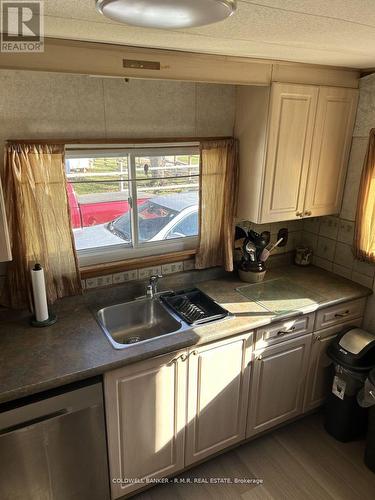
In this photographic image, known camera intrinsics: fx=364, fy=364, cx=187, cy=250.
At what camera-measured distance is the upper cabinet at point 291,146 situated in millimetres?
2059

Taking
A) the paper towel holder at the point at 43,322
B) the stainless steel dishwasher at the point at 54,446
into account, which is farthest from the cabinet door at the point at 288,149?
the stainless steel dishwasher at the point at 54,446

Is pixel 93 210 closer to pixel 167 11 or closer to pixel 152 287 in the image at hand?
pixel 152 287

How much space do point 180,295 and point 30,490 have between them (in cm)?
121

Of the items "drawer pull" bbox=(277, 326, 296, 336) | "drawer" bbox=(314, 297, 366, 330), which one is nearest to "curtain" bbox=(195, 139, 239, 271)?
"drawer pull" bbox=(277, 326, 296, 336)

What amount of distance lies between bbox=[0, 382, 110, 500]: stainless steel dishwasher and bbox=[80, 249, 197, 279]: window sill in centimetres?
68

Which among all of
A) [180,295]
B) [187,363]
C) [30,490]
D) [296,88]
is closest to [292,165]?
[296,88]

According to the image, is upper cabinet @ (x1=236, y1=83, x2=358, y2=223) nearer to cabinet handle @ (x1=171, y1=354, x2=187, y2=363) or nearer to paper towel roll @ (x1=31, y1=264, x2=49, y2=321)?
cabinet handle @ (x1=171, y1=354, x2=187, y2=363)

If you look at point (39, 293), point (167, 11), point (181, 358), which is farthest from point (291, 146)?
point (39, 293)

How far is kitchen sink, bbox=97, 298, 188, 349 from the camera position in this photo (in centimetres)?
210

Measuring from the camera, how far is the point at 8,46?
4.49 ft

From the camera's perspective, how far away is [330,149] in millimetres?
2305

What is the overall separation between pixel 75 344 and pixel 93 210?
0.75 meters

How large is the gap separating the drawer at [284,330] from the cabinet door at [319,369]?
0.13m

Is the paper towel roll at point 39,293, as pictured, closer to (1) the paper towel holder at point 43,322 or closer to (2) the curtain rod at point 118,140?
(1) the paper towel holder at point 43,322
